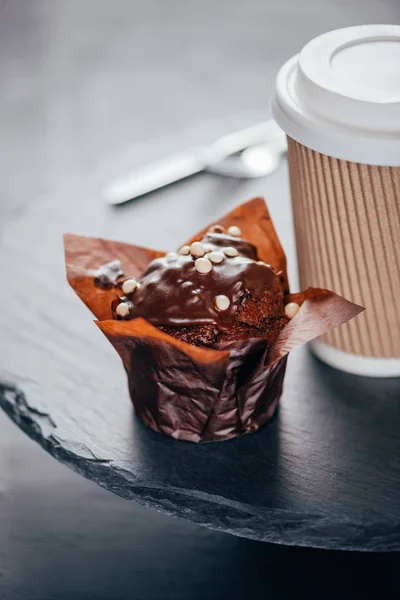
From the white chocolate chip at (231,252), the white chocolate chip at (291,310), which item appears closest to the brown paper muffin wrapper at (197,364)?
the white chocolate chip at (291,310)

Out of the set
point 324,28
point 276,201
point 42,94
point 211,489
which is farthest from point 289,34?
→ point 211,489

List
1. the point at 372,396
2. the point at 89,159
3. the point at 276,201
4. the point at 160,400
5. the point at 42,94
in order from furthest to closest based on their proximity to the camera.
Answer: the point at 42,94 < the point at 89,159 < the point at 276,201 < the point at 372,396 < the point at 160,400

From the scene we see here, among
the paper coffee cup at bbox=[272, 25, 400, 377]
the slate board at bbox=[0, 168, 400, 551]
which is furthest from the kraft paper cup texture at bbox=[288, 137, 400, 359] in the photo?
the slate board at bbox=[0, 168, 400, 551]

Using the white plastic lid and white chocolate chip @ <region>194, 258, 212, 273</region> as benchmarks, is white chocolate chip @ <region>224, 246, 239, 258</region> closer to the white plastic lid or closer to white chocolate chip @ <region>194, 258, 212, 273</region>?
white chocolate chip @ <region>194, 258, 212, 273</region>

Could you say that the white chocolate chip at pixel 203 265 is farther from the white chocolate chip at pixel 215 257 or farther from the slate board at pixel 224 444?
the slate board at pixel 224 444

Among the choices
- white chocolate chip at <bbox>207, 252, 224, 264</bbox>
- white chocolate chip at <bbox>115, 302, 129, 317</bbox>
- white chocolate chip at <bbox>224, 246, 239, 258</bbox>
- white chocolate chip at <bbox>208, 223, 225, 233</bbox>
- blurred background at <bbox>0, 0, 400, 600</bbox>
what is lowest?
blurred background at <bbox>0, 0, 400, 600</bbox>

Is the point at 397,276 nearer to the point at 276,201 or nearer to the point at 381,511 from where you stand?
the point at 381,511
